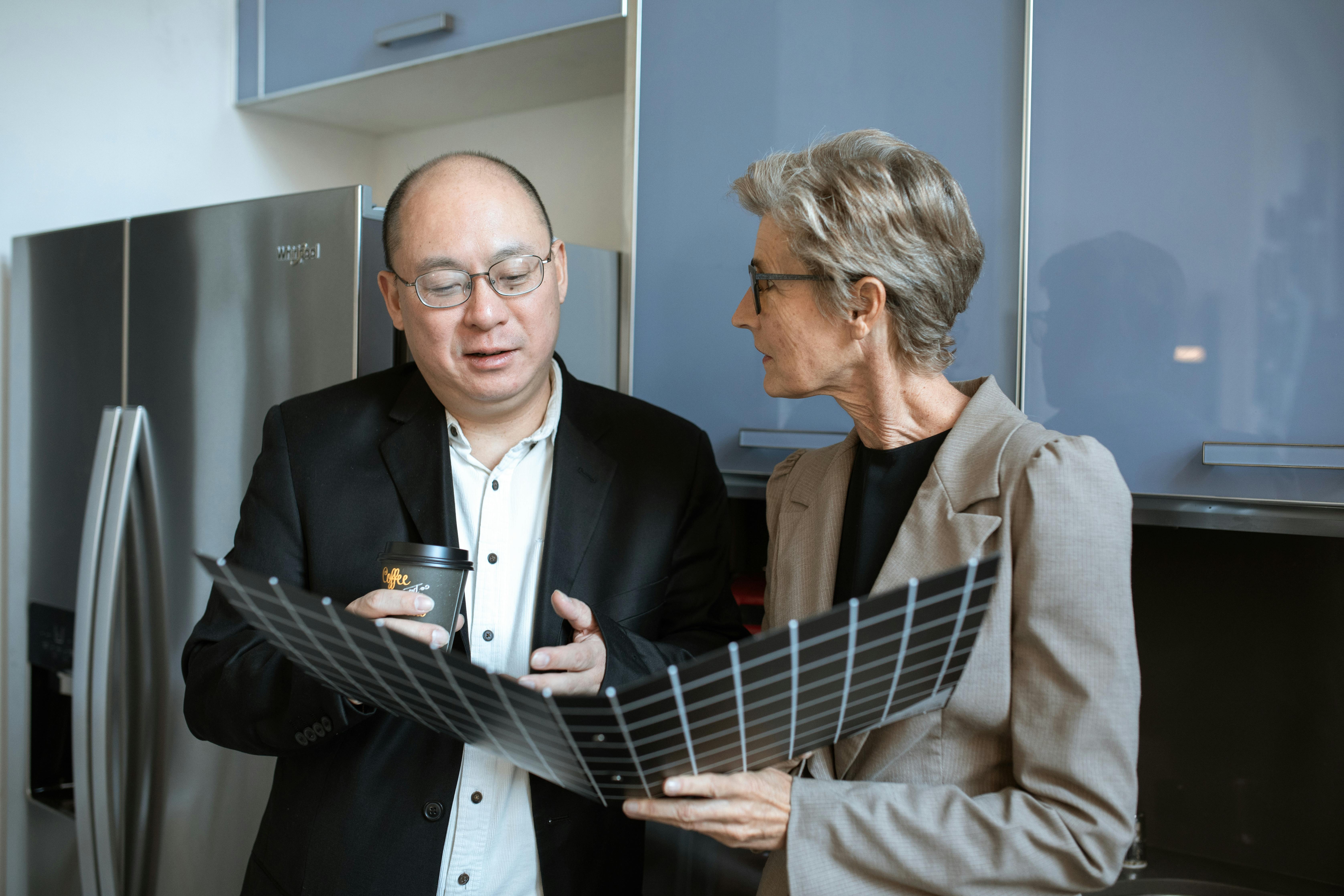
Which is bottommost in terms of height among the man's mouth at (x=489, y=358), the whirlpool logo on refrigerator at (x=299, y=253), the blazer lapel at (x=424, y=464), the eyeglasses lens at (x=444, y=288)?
the blazer lapel at (x=424, y=464)

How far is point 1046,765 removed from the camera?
0.74m

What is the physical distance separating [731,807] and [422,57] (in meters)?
1.50

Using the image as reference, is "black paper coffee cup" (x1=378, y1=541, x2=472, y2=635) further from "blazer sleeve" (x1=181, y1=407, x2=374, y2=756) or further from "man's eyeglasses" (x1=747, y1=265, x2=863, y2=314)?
"man's eyeglasses" (x1=747, y1=265, x2=863, y2=314)

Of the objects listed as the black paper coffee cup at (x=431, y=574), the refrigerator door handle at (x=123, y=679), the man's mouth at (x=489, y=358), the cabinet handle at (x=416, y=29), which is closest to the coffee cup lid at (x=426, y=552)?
the black paper coffee cup at (x=431, y=574)

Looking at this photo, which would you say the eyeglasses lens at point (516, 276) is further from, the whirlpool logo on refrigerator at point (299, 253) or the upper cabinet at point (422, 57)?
the upper cabinet at point (422, 57)

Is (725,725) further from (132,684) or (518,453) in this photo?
(132,684)

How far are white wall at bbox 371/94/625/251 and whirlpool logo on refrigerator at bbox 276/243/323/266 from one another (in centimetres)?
70

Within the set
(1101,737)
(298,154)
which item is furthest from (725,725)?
(298,154)

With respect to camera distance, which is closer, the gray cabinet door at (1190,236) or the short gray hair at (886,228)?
the short gray hair at (886,228)

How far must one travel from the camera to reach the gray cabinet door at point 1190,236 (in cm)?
101

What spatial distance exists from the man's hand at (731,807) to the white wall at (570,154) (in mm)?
1375

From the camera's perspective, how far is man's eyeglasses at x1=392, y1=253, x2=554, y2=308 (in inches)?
37.8

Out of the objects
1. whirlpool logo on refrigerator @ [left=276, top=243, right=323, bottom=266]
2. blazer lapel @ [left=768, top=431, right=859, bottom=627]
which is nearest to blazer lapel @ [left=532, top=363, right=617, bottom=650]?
blazer lapel @ [left=768, top=431, right=859, bottom=627]

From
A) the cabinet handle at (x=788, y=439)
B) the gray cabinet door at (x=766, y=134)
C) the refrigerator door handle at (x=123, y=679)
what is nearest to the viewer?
the gray cabinet door at (x=766, y=134)
